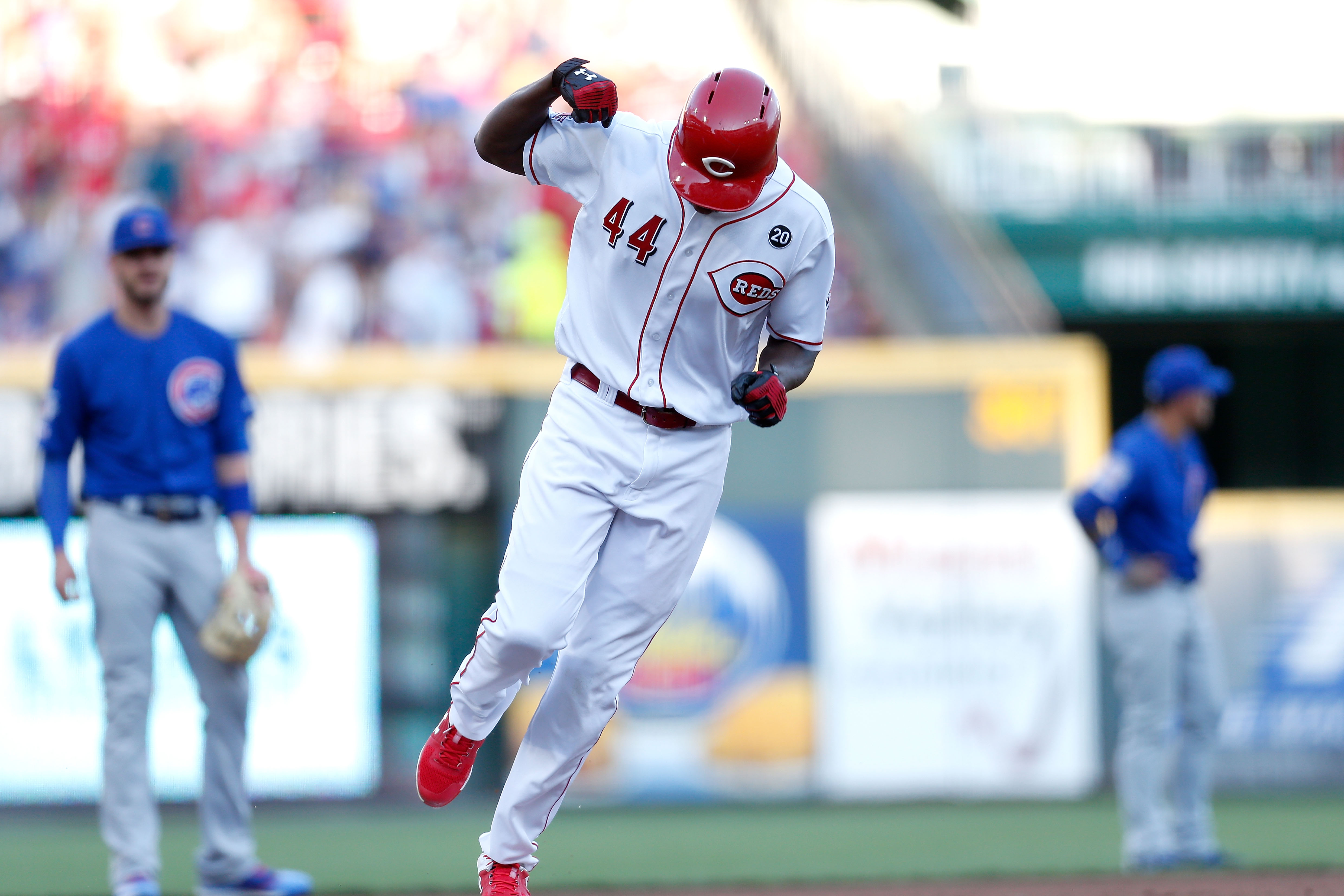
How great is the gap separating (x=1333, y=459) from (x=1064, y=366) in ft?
32.7

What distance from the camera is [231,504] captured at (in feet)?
17.8

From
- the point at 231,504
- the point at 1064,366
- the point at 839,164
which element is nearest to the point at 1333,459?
the point at 839,164

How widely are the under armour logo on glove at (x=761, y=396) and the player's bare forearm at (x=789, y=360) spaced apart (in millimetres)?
226

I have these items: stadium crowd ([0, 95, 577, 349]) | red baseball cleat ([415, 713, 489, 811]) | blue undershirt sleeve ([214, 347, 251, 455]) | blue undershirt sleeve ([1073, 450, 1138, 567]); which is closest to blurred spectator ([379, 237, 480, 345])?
stadium crowd ([0, 95, 577, 349])

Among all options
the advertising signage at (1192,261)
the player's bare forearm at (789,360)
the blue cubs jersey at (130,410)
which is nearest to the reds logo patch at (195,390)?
the blue cubs jersey at (130,410)

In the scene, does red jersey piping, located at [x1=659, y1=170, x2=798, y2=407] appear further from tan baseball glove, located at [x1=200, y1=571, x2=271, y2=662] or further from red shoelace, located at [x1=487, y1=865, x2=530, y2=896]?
tan baseball glove, located at [x1=200, y1=571, x2=271, y2=662]

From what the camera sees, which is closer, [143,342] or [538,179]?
[538,179]

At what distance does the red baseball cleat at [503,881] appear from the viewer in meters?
4.16

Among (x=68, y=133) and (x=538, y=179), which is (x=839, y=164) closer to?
(x=68, y=133)

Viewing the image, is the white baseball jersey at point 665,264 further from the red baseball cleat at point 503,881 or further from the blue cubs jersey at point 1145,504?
the blue cubs jersey at point 1145,504

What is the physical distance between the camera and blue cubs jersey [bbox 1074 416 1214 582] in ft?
21.7

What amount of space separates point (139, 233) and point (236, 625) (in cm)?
128

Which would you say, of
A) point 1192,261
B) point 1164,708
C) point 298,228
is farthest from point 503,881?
point 1192,261

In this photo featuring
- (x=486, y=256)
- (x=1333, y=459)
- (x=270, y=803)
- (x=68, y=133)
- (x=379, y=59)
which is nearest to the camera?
(x=270, y=803)
